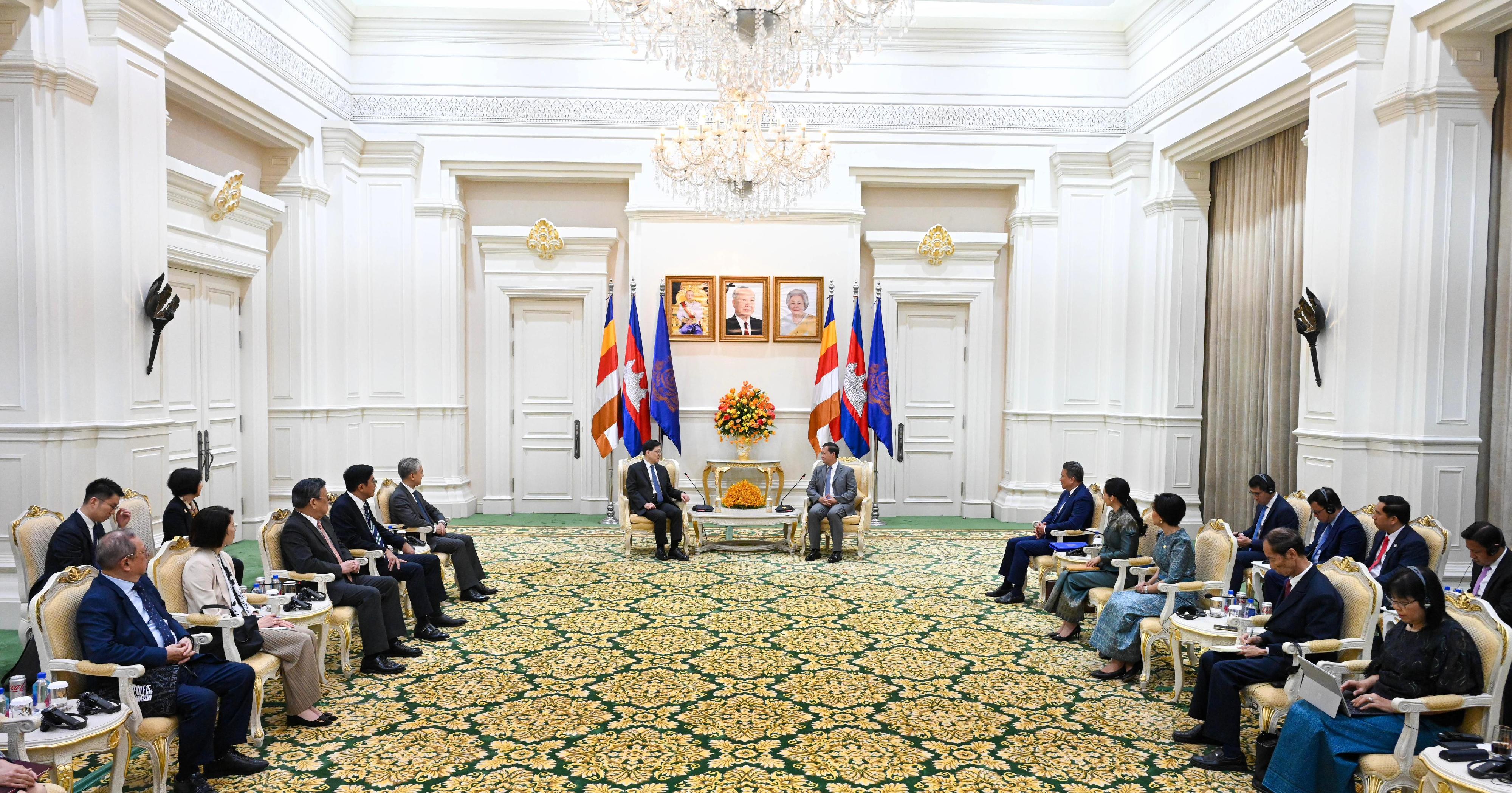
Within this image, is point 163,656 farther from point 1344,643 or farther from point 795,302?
point 795,302

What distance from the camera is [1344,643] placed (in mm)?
4180

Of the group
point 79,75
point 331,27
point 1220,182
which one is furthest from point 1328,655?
point 331,27

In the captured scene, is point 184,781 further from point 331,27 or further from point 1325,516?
point 331,27

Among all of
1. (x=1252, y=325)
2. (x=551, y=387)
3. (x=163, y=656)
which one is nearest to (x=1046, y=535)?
(x=1252, y=325)

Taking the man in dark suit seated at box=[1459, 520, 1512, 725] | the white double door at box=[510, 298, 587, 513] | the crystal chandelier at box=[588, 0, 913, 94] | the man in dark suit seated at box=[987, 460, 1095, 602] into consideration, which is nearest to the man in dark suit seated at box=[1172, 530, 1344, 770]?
the man in dark suit seated at box=[1459, 520, 1512, 725]

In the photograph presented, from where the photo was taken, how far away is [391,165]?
34.8 ft

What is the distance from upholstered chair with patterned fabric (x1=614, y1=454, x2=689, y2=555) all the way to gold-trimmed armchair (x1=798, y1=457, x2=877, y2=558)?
113cm

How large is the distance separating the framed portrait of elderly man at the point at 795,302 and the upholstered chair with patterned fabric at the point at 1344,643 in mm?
7061

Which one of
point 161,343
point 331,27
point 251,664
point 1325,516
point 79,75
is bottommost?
point 251,664

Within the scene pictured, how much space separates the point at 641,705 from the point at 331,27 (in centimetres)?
901

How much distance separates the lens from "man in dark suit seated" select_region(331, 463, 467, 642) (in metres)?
6.14

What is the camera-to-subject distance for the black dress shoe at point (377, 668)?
5434mm

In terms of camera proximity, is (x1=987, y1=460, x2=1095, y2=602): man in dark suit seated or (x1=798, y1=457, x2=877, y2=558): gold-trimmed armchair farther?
(x1=798, y1=457, x2=877, y2=558): gold-trimmed armchair

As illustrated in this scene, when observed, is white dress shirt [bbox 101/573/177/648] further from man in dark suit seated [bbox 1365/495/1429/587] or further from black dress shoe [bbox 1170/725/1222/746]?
man in dark suit seated [bbox 1365/495/1429/587]
